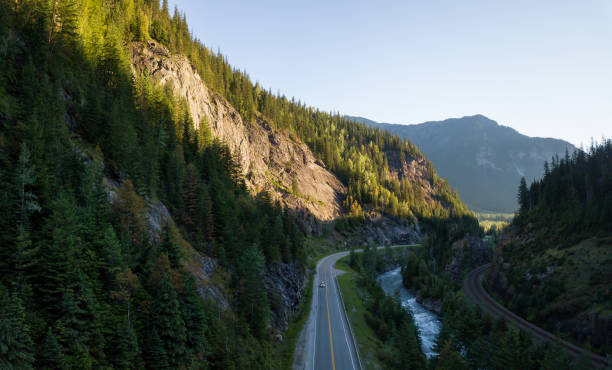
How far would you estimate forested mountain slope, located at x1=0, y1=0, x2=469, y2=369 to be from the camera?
49.9 feet

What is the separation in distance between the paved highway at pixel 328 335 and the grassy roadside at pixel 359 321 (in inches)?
42.6

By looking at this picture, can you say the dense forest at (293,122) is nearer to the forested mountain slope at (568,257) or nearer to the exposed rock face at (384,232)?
the exposed rock face at (384,232)

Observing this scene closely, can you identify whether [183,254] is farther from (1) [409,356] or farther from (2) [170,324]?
(1) [409,356]

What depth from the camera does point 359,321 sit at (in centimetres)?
4759

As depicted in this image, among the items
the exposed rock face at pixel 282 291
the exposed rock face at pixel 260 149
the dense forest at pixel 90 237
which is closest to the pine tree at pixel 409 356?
the dense forest at pixel 90 237

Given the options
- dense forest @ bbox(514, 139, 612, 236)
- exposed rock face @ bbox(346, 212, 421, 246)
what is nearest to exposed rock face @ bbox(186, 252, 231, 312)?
dense forest @ bbox(514, 139, 612, 236)

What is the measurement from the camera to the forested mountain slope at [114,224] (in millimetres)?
15203

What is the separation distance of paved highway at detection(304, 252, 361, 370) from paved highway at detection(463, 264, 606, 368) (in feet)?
85.1

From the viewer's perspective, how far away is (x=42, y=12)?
33.7 meters

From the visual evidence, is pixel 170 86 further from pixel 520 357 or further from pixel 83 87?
pixel 520 357

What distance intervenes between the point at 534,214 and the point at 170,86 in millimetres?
104785

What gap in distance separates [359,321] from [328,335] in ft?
29.7

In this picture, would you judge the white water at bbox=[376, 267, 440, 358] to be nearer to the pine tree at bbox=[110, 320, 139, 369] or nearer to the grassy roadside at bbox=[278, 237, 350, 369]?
the grassy roadside at bbox=[278, 237, 350, 369]

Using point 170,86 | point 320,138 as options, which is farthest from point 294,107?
point 170,86
